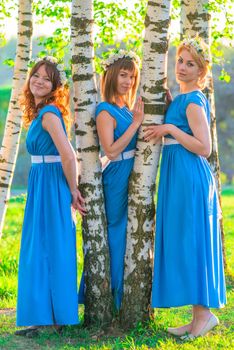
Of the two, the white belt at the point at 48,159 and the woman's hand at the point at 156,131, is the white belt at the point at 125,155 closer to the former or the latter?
the woman's hand at the point at 156,131

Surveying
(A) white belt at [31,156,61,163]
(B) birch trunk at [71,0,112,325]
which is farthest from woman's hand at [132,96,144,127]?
(A) white belt at [31,156,61,163]

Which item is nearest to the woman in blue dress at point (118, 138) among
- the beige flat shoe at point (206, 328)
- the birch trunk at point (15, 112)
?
the beige flat shoe at point (206, 328)

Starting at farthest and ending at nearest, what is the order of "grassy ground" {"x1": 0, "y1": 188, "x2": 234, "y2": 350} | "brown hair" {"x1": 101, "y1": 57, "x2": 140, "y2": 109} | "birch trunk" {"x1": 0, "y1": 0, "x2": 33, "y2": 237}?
1. "birch trunk" {"x1": 0, "y1": 0, "x2": 33, "y2": 237}
2. "brown hair" {"x1": 101, "y1": 57, "x2": 140, "y2": 109}
3. "grassy ground" {"x1": 0, "y1": 188, "x2": 234, "y2": 350}

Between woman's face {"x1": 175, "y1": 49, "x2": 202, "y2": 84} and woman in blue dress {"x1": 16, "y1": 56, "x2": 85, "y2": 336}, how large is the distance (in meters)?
0.82

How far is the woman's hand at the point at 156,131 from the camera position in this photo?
4949mm

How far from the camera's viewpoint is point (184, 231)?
4926 mm

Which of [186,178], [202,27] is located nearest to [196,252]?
[186,178]

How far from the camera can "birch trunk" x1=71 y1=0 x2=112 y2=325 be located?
5098 millimetres

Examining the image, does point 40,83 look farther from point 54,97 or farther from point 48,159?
point 48,159

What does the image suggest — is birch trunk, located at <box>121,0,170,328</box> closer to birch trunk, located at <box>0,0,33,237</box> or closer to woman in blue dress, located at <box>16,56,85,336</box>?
woman in blue dress, located at <box>16,56,85,336</box>

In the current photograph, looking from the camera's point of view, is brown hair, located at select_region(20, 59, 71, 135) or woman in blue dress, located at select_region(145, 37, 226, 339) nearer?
woman in blue dress, located at select_region(145, 37, 226, 339)

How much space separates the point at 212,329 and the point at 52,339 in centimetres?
116

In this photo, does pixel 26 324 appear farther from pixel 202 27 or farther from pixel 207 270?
pixel 202 27

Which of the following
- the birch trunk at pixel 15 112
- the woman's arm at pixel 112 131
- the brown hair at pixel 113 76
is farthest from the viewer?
the birch trunk at pixel 15 112
